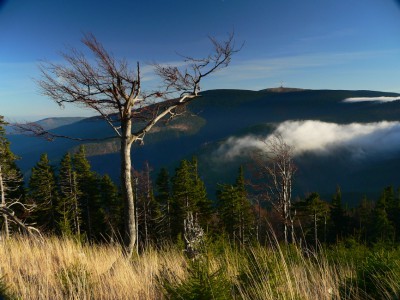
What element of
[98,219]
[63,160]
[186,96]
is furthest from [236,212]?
[186,96]

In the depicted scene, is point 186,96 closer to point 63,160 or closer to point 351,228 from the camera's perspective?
point 63,160

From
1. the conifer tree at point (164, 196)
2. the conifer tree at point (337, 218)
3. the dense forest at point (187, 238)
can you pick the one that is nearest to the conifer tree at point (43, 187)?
the dense forest at point (187, 238)

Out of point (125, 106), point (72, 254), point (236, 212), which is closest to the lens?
point (72, 254)

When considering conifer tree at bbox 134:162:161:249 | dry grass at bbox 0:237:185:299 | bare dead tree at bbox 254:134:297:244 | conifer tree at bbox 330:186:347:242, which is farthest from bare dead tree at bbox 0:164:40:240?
conifer tree at bbox 330:186:347:242

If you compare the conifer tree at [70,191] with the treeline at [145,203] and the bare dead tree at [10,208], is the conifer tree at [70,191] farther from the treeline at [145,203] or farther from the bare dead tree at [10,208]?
the bare dead tree at [10,208]

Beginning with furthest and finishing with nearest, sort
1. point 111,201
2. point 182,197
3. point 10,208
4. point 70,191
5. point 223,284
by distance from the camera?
point 111,201 < point 70,191 < point 182,197 < point 10,208 < point 223,284

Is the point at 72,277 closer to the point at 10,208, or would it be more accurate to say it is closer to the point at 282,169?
the point at 10,208

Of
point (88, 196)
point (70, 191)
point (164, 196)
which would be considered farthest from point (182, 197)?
point (70, 191)

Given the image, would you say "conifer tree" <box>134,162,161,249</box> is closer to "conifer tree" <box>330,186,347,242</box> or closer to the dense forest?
the dense forest

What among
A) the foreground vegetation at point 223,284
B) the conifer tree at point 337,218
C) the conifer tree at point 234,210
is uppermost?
the foreground vegetation at point 223,284

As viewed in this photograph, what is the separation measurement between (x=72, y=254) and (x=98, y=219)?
31.7 m

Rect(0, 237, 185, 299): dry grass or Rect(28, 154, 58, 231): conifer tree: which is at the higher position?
Rect(0, 237, 185, 299): dry grass

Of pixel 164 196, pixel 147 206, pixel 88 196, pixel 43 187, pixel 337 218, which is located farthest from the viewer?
pixel 337 218

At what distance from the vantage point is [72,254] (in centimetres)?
544
